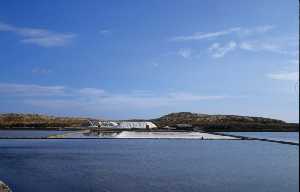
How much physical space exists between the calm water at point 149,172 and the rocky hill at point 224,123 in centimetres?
5079

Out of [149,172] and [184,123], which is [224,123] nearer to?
[184,123]

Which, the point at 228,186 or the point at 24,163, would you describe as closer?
the point at 228,186

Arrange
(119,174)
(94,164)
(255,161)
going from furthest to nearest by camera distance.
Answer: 1. (255,161)
2. (94,164)
3. (119,174)

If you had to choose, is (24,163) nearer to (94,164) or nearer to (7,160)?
(7,160)

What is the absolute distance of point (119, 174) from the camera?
2214cm

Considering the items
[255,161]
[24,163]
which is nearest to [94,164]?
[24,163]

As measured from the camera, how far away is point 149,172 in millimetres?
22484

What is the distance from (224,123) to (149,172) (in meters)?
79.1

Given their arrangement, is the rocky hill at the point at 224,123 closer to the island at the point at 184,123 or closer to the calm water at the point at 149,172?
the island at the point at 184,123

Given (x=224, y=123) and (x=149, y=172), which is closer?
(x=149, y=172)

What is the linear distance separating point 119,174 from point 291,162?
1089 centimetres

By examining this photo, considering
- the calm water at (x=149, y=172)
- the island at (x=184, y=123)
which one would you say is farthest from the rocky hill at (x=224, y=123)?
the calm water at (x=149, y=172)

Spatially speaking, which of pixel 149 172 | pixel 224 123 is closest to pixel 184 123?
pixel 224 123

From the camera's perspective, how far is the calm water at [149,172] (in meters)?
18.5
